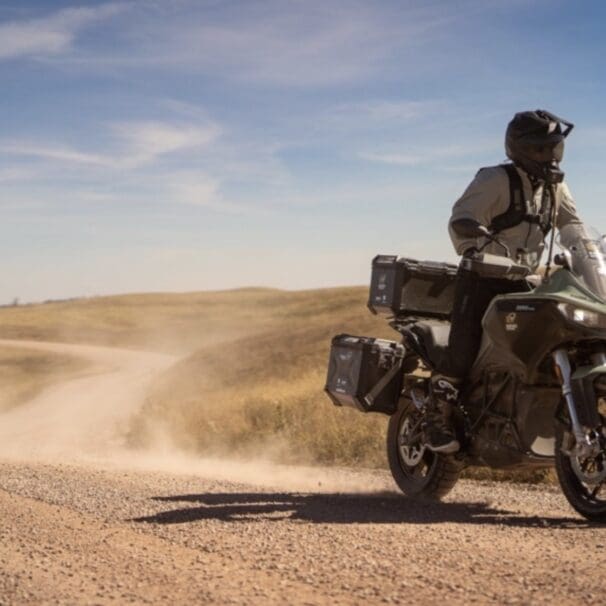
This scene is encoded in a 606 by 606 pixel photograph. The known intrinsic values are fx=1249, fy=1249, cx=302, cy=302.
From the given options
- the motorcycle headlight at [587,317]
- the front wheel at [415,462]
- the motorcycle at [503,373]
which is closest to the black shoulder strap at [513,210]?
the motorcycle at [503,373]

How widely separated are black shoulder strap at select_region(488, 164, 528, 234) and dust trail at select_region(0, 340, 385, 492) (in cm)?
295

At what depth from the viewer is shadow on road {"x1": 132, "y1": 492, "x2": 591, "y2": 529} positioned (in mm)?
8086

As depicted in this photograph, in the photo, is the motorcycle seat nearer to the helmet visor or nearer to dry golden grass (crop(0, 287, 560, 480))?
→ the helmet visor

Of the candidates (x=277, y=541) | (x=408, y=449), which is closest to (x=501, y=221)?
(x=408, y=449)

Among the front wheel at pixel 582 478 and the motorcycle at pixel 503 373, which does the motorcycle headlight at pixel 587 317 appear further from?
the front wheel at pixel 582 478

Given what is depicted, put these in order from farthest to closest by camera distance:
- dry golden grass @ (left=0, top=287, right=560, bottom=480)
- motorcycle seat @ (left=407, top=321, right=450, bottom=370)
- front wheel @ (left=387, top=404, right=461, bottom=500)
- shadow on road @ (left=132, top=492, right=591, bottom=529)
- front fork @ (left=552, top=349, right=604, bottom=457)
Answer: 1. dry golden grass @ (left=0, top=287, right=560, bottom=480)
2. front wheel @ (left=387, top=404, right=461, bottom=500)
3. motorcycle seat @ (left=407, top=321, right=450, bottom=370)
4. shadow on road @ (left=132, top=492, right=591, bottom=529)
5. front fork @ (left=552, top=349, right=604, bottom=457)

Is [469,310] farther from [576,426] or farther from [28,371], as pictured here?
[28,371]

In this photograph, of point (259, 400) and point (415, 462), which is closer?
point (415, 462)

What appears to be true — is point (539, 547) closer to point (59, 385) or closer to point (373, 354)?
point (373, 354)

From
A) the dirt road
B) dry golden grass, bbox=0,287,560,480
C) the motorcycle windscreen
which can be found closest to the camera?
the dirt road

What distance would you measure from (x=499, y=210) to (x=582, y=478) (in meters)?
2.10

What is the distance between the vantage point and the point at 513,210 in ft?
28.7

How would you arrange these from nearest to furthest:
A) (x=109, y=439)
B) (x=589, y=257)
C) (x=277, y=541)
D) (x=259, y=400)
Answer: (x=277, y=541), (x=589, y=257), (x=109, y=439), (x=259, y=400)

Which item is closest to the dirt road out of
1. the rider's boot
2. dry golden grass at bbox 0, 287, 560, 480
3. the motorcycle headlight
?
the rider's boot
